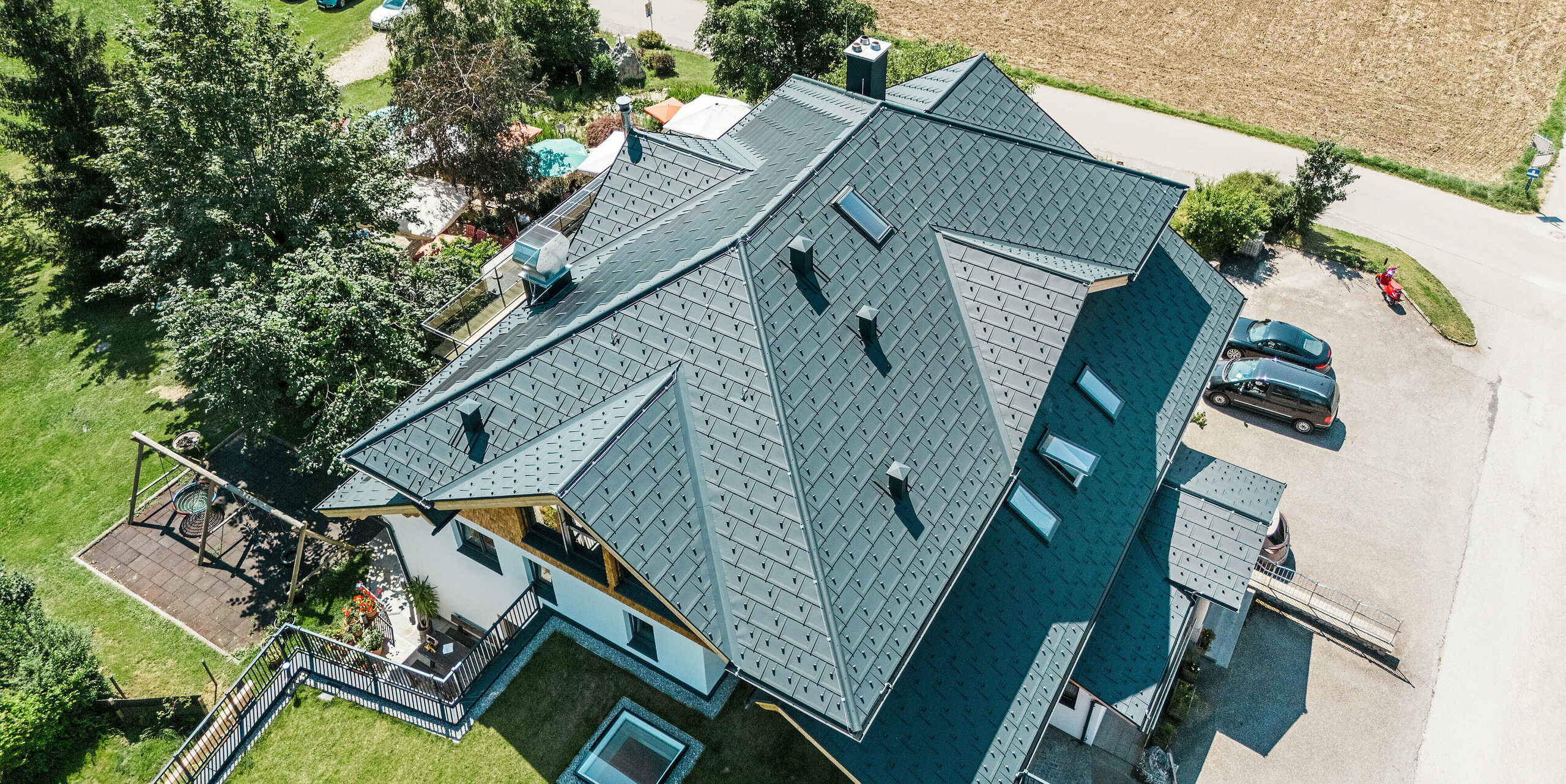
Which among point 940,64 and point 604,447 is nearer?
point 604,447

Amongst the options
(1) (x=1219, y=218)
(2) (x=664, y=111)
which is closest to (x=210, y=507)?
(2) (x=664, y=111)

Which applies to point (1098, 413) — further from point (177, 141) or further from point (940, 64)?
point (177, 141)

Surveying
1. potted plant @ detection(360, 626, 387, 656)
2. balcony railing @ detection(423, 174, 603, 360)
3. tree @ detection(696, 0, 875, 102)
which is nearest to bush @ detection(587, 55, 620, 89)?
tree @ detection(696, 0, 875, 102)

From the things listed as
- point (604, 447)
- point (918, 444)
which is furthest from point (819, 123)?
point (604, 447)

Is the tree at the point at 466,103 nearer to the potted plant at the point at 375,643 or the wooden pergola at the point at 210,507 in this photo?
the wooden pergola at the point at 210,507

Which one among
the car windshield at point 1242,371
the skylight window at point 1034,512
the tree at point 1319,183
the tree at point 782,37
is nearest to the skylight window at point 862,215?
the skylight window at point 1034,512
